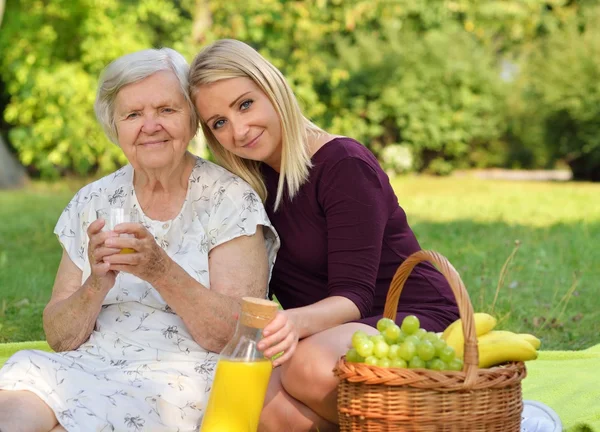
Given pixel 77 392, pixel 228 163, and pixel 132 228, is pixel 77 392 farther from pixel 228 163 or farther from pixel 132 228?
pixel 228 163

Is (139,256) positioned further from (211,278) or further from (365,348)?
(365,348)

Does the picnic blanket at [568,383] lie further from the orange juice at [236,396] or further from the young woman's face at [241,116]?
the young woman's face at [241,116]

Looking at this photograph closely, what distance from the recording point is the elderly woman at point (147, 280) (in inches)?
115

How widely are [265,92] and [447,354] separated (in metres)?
1.22

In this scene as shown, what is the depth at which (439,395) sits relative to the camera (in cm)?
256

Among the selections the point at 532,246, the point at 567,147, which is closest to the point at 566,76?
the point at 567,147

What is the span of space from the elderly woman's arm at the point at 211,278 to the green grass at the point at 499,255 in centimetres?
221

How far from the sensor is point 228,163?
353 centimetres

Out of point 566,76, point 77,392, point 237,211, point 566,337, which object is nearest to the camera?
point 77,392

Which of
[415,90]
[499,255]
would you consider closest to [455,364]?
[499,255]

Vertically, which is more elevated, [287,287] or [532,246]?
[287,287]

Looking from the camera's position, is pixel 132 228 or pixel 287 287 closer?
pixel 132 228

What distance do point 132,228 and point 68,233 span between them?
77 centimetres

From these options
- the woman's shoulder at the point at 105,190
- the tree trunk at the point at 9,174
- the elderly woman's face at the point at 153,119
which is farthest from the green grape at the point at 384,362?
the tree trunk at the point at 9,174
